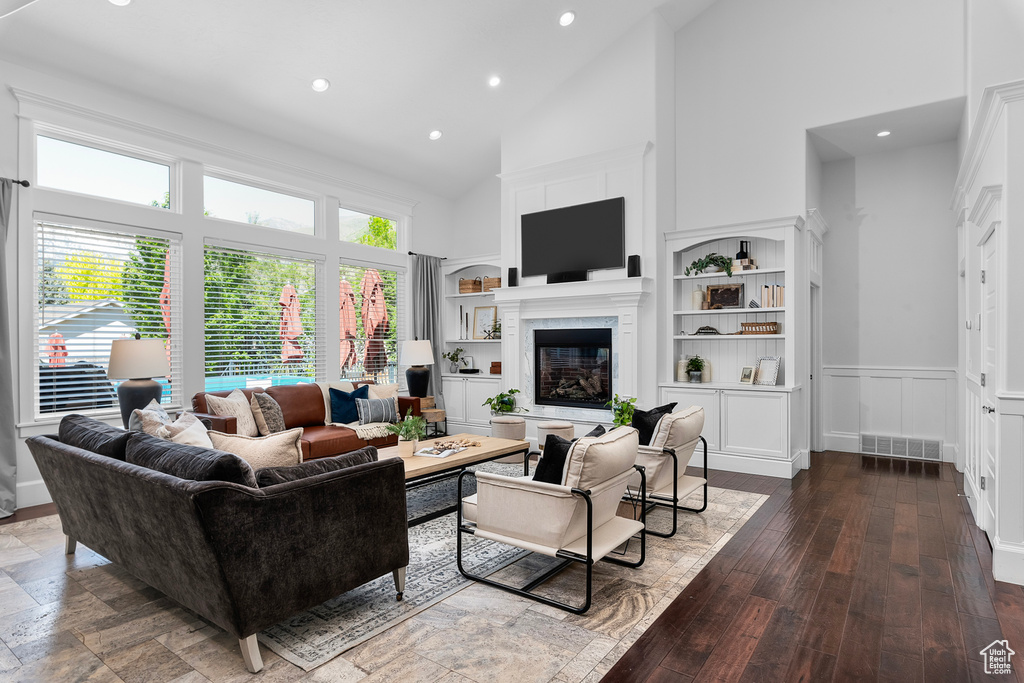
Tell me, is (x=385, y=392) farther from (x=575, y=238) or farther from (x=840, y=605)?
(x=840, y=605)

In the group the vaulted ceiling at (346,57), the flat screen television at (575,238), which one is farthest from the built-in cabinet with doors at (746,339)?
the vaulted ceiling at (346,57)

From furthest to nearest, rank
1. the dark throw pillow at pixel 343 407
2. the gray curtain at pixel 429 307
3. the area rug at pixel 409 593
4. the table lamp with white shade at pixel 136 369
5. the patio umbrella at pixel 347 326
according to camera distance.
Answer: the gray curtain at pixel 429 307
the patio umbrella at pixel 347 326
the dark throw pillow at pixel 343 407
the table lamp with white shade at pixel 136 369
the area rug at pixel 409 593

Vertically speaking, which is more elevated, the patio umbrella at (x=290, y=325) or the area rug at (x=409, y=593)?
the patio umbrella at (x=290, y=325)

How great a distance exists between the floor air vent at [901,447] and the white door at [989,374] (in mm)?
2704

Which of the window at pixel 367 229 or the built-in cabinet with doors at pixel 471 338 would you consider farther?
the built-in cabinet with doors at pixel 471 338

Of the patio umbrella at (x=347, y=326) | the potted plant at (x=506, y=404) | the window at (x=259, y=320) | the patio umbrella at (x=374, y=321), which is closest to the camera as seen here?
the window at (x=259, y=320)

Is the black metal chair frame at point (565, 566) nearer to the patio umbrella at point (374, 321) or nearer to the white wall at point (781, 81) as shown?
the white wall at point (781, 81)

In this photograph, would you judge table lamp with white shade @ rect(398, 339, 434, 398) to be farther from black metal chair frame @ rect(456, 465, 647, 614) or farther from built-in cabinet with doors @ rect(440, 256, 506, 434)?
black metal chair frame @ rect(456, 465, 647, 614)

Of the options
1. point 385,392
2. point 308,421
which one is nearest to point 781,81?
point 385,392

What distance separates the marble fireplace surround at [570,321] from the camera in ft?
19.8

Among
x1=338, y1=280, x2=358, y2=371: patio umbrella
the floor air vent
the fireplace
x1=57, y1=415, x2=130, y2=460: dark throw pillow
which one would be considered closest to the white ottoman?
the fireplace

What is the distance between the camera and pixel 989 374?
347 centimetres

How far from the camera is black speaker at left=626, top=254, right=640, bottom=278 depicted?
5.90m

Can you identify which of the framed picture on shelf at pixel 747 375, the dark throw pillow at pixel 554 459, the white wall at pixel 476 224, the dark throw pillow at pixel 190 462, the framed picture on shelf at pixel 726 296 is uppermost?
the white wall at pixel 476 224
